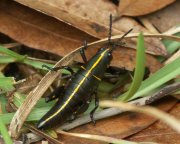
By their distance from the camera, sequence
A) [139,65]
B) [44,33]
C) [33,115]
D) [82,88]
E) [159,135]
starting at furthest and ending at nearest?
[44,33] < [82,88] < [33,115] < [159,135] < [139,65]

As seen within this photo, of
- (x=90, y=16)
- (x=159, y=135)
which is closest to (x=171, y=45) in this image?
(x=90, y=16)

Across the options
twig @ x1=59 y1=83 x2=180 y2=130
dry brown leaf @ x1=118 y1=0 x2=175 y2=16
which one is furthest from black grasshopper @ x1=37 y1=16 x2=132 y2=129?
dry brown leaf @ x1=118 y1=0 x2=175 y2=16

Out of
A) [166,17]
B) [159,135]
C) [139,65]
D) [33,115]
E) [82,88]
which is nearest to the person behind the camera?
[139,65]

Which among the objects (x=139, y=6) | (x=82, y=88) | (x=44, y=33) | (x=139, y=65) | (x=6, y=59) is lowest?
(x=82, y=88)

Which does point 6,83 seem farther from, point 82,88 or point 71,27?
point 71,27

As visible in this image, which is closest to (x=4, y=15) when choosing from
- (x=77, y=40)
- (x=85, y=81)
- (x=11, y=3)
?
(x=11, y=3)

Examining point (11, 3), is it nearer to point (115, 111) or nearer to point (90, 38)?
point (90, 38)

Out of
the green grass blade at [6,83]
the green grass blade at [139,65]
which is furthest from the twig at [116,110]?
the green grass blade at [6,83]

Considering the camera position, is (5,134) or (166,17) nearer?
(5,134)
